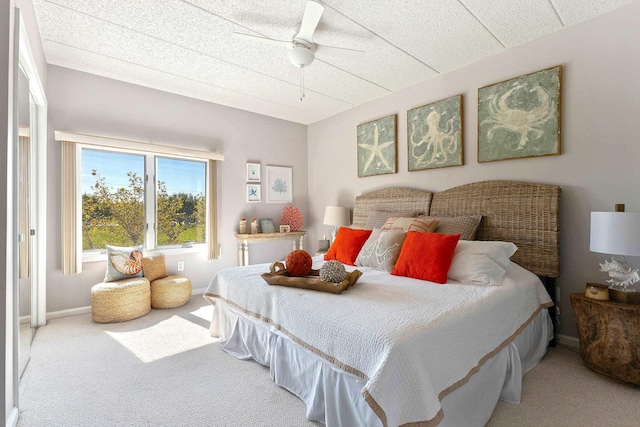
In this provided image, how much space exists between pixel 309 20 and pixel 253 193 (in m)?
2.79

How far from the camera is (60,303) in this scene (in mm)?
3156

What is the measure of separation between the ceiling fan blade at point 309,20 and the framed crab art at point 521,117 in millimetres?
1807

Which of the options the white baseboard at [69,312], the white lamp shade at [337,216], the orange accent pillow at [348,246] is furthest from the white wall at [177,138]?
the orange accent pillow at [348,246]

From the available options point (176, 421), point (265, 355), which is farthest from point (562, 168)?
point (176, 421)

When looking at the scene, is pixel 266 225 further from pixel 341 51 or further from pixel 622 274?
pixel 622 274


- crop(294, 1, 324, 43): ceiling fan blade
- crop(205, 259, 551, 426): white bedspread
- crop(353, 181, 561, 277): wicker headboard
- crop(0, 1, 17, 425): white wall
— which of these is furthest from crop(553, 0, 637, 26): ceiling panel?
crop(0, 1, 17, 425): white wall

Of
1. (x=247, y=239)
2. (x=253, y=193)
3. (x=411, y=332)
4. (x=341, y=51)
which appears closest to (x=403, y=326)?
(x=411, y=332)

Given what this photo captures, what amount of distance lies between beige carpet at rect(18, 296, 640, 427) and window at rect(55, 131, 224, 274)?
→ 1.18 m

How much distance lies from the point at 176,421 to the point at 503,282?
2.25m

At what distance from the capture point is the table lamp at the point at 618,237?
1.82 meters

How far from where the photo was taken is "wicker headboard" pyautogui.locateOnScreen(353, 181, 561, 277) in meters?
2.44

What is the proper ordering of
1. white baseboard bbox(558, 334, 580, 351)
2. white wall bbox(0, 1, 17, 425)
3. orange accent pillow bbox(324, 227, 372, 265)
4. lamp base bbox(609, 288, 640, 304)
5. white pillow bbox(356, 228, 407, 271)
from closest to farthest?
1. white wall bbox(0, 1, 17, 425)
2. lamp base bbox(609, 288, 640, 304)
3. white baseboard bbox(558, 334, 580, 351)
4. white pillow bbox(356, 228, 407, 271)
5. orange accent pillow bbox(324, 227, 372, 265)

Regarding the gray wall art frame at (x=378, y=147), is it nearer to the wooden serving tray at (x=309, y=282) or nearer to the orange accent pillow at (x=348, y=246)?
the orange accent pillow at (x=348, y=246)

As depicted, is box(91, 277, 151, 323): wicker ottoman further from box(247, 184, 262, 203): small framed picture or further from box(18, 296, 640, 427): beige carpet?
box(247, 184, 262, 203): small framed picture
